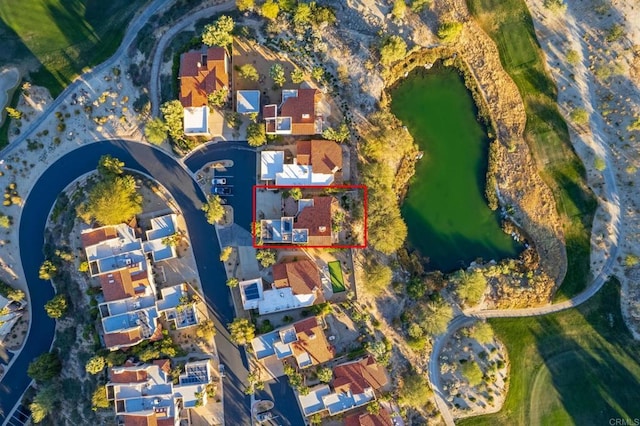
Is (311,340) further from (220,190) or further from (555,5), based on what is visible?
(555,5)

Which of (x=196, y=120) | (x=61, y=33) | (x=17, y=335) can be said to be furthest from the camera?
(x=61, y=33)

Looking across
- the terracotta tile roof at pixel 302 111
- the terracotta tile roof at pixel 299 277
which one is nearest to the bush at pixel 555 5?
the terracotta tile roof at pixel 302 111

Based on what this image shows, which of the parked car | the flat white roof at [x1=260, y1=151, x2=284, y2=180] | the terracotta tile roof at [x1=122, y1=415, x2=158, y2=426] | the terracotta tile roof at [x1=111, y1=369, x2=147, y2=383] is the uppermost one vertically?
the flat white roof at [x1=260, y1=151, x2=284, y2=180]

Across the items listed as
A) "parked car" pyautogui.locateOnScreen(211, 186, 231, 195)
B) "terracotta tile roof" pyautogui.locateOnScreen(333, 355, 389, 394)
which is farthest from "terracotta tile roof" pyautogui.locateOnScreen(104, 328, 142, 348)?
"terracotta tile roof" pyautogui.locateOnScreen(333, 355, 389, 394)

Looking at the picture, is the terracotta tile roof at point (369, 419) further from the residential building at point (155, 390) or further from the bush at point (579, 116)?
the bush at point (579, 116)

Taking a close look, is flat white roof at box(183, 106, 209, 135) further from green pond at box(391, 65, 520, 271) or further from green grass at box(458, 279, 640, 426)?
green grass at box(458, 279, 640, 426)

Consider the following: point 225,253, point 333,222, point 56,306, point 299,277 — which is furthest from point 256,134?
point 56,306

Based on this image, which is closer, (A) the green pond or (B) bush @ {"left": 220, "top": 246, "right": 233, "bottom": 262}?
(B) bush @ {"left": 220, "top": 246, "right": 233, "bottom": 262}
